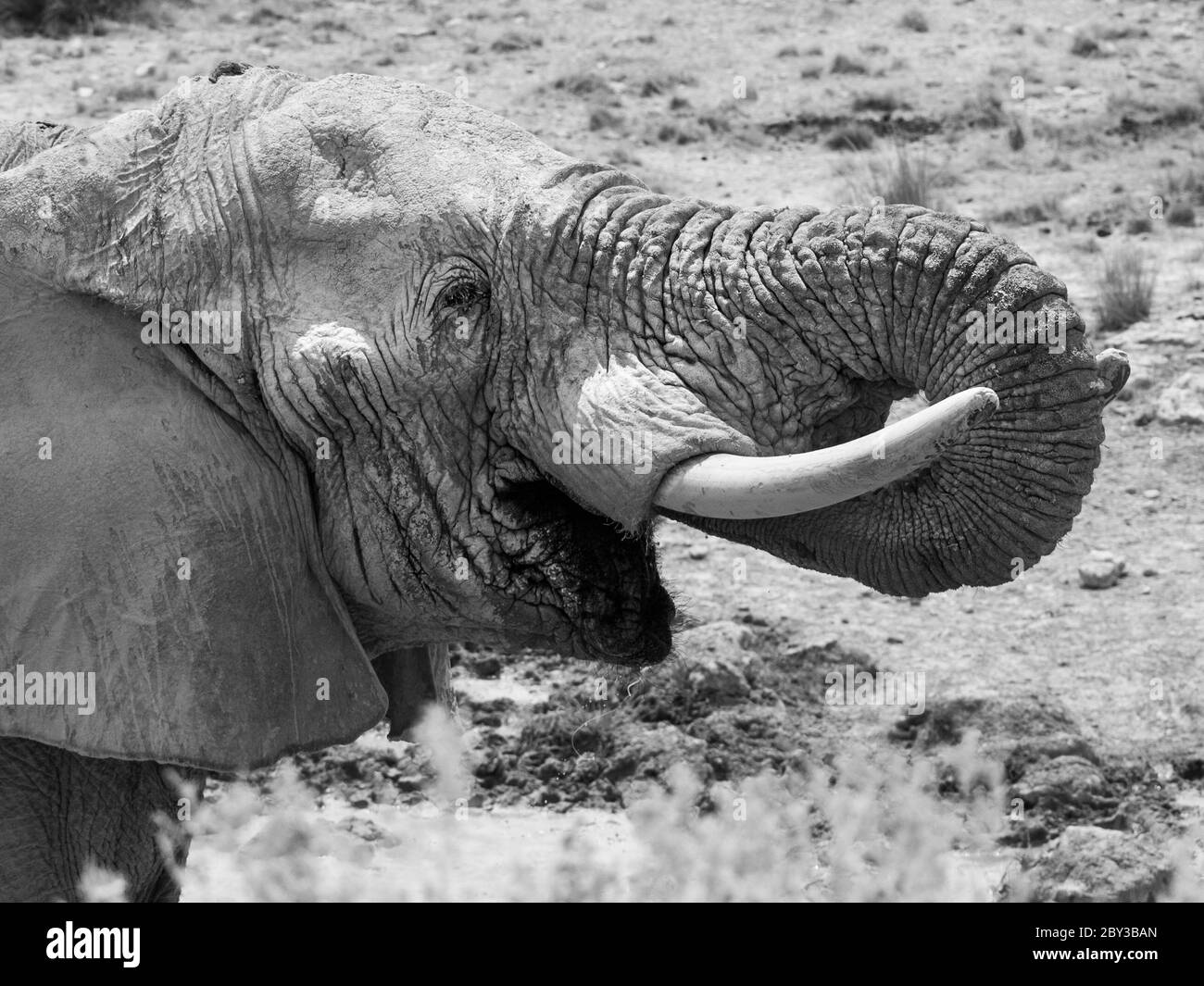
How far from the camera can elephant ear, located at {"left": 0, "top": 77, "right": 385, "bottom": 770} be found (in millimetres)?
4012

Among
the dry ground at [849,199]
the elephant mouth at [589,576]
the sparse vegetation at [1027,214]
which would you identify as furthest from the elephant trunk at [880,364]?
the sparse vegetation at [1027,214]

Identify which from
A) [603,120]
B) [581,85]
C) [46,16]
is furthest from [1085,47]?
[46,16]

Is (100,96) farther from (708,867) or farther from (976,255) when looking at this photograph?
(976,255)

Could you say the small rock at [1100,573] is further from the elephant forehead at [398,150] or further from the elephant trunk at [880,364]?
the elephant forehead at [398,150]

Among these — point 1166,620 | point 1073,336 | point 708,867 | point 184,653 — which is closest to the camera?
point 1073,336

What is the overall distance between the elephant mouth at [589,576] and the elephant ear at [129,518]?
0.43 meters

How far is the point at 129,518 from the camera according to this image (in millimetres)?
4012

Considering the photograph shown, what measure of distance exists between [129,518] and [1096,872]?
3120mm

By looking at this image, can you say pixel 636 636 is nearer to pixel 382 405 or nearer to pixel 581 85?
pixel 382 405

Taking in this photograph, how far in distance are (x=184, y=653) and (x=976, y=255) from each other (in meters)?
1.58

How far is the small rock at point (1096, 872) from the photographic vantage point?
5.93 metres

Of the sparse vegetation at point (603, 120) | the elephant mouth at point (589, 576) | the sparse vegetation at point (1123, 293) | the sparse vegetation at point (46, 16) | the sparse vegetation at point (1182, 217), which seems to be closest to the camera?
the elephant mouth at point (589, 576)

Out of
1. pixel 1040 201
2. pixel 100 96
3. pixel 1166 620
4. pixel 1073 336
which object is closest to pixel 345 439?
pixel 1073 336

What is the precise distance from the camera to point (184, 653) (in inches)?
159
